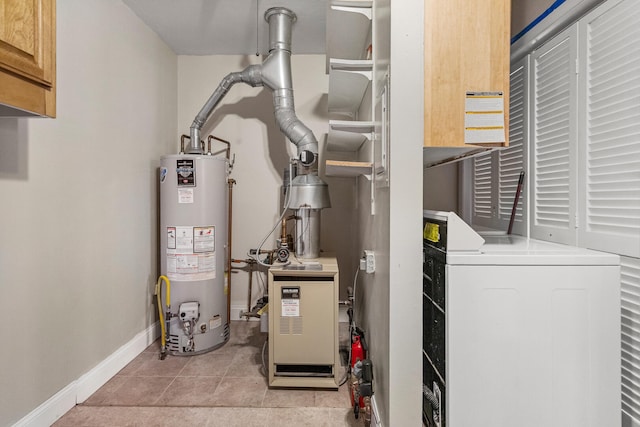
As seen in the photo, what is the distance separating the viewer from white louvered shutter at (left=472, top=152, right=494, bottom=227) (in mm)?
2297

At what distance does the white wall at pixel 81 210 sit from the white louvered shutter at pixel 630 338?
2615mm

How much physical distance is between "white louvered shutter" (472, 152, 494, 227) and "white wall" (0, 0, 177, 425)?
252 cm

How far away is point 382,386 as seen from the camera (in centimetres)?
150

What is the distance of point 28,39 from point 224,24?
1.75m

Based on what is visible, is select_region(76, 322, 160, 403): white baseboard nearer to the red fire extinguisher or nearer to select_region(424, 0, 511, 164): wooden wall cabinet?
the red fire extinguisher

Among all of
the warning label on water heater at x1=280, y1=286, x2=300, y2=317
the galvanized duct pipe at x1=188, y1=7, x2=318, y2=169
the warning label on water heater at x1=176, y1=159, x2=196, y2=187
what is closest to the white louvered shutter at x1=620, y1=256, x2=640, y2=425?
the warning label on water heater at x1=280, y1=286, x2=300, y2=317

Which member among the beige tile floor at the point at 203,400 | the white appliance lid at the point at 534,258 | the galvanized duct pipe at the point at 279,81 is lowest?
the beige tile floor at the point at 203,400

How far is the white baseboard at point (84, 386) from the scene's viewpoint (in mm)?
1696

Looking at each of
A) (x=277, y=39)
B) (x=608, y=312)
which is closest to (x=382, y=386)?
(x=608, y=312)

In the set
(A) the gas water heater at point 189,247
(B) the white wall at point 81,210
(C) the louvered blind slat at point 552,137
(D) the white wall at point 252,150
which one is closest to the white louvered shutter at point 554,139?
(C) the louvered blind slat at point 552,137

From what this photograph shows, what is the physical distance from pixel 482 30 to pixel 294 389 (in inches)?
84.8

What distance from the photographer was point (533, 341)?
1192mm

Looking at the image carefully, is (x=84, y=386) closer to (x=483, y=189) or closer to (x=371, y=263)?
(x=371, y=263)

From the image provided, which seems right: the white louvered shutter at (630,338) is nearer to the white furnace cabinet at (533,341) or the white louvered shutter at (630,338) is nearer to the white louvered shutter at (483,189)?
the white furnace cabinet at (533,341)
